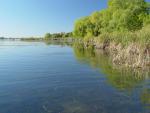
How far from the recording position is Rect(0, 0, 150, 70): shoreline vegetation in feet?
67.8

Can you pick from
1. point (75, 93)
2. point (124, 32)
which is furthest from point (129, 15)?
point (75, 93)

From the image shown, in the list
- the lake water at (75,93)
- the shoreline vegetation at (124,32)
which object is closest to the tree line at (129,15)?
the shoreline vegetation at (124,32)

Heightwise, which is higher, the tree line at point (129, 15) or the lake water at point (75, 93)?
the tree line at point (129, 15)

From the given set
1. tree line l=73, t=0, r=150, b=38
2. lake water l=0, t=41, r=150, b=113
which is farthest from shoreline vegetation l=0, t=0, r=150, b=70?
lake water l=0, t=41, r=150, b=113

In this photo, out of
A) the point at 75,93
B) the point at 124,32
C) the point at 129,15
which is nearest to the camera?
the point at 75,93

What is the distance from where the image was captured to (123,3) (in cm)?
5016

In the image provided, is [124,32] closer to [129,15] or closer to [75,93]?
[129,15]

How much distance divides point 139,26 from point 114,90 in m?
34.3

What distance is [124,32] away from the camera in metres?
36.7

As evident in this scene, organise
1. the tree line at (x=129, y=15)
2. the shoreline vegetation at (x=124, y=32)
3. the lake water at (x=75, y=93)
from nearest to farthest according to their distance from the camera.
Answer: the lake water at (x=75, y=93) → the shoreline vegetation at (x=124, y=32) → the tree line at (x=129, y=15)

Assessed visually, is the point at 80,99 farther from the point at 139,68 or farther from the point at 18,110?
the point at 139,68

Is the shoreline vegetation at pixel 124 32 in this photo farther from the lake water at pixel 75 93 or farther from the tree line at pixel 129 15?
the lake water at pixel 75 93

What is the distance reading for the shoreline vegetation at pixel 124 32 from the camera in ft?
67.8

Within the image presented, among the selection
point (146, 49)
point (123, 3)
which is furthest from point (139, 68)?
point (123, 3)
